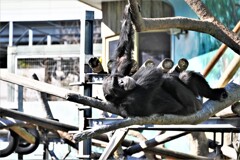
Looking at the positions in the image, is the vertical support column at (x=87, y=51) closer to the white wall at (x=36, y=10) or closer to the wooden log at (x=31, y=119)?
the wooden log at (x=31, y=119)

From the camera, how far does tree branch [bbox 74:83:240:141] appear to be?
4.21m

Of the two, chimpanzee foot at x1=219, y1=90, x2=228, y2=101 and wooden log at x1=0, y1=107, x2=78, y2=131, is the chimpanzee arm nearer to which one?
chimpanzee foot at x1=219, y1=90, x2=228, y2=101

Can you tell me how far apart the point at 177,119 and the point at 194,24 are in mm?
607

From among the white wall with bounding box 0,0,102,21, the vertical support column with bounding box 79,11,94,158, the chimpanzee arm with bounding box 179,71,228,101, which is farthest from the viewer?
the white wall with bounding box 0,0,102,21

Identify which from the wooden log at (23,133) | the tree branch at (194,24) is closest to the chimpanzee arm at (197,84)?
the tree branch at (194,24)

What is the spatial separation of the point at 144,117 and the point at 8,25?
1410 centimetres

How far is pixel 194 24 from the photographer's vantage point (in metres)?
4.34

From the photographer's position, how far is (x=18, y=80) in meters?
6.89

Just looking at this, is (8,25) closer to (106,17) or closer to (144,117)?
(106,17)

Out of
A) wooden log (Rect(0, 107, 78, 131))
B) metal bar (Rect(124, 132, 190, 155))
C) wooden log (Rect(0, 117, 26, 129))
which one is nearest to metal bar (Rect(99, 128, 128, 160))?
metal bar (Rect(124, 132, 190, 155))

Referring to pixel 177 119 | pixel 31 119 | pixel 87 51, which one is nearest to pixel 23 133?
pixel 31 119

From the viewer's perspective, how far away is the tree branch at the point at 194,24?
3955 mm

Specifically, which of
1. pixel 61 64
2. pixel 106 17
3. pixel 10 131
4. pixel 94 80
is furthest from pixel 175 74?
pixel 61 64

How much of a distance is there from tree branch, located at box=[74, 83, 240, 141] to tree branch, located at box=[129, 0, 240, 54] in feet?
0.97
